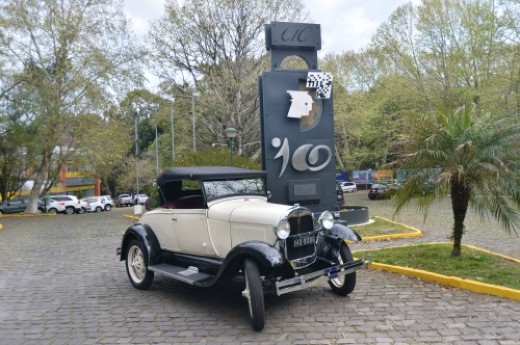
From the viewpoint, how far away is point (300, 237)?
19.2ft

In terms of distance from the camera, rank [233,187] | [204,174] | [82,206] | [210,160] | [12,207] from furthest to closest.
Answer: [12,207]
[82,206]
[210,160]
[233,187]
[204,174]

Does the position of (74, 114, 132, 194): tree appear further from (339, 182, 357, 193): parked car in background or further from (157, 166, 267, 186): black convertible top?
(339, 182, 357, 193): parked car in background

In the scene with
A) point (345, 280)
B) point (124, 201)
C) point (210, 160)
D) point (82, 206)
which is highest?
point (210, 160)

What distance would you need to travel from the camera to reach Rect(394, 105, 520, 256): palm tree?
7.08 m

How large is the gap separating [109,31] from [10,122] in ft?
26.7

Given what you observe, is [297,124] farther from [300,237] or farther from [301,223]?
[300,237]

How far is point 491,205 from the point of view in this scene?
7.12 metres

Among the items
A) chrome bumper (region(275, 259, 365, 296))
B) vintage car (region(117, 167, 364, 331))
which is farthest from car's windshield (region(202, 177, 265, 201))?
chrome bumper (region(275, 259, 365, 296))

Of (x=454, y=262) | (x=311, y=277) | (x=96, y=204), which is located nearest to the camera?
(x=311, y=277)

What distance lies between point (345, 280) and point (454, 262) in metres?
2.38

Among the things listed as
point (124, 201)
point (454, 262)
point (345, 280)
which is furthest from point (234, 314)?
point (124, 201)

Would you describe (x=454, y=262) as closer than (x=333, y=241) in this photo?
No

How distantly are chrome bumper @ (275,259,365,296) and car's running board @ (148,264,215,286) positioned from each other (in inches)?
41.9

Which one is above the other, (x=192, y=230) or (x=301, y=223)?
(x=301, y=223)
